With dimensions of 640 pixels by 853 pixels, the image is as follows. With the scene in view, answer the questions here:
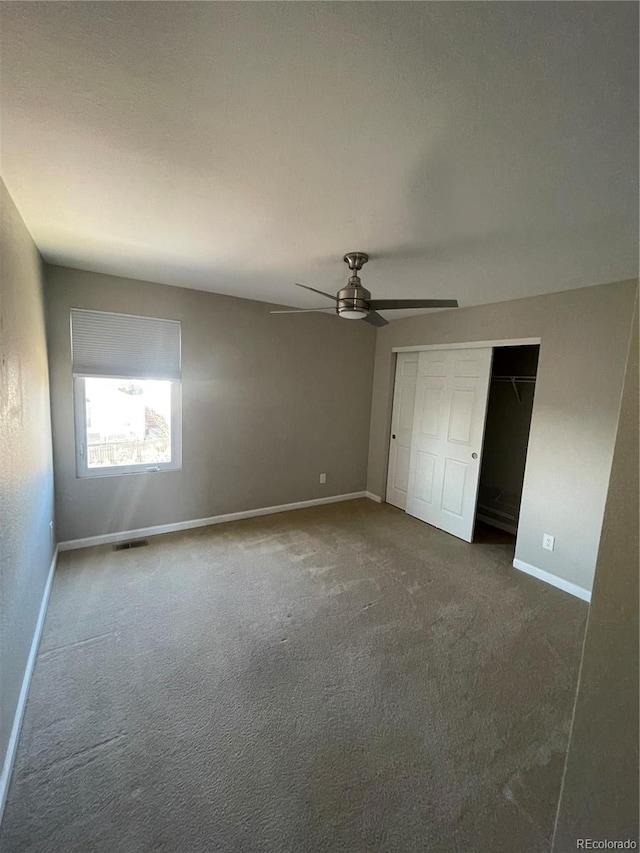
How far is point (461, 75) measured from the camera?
99 centimetres

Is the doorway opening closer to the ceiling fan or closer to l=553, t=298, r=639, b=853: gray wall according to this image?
the ceiling fan

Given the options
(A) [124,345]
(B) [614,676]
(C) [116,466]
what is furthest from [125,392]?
(B) [614,676]

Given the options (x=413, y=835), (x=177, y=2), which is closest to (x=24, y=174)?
(x=177, y=2)

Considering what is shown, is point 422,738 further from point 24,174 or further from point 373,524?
point 24,174

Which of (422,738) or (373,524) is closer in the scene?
(422,738)

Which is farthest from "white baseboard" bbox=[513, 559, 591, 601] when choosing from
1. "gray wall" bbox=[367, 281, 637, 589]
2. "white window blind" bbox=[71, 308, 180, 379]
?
"white window blind" bbox=[71, 308, 180, 379]

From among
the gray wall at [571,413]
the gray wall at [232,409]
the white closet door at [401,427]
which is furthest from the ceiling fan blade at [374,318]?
the white closet door at [401,427]

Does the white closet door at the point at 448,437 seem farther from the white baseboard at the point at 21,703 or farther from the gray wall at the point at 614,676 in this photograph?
the white baseboard at the point at 21,703

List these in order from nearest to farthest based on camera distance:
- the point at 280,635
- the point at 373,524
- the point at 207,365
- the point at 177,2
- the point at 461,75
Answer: the point at 177,2 → the point at 461,75 → the point at 280,635 → the point at 207,365 → the point at 373,524

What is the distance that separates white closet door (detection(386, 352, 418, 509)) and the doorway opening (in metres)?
0.88

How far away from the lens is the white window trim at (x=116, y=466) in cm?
313

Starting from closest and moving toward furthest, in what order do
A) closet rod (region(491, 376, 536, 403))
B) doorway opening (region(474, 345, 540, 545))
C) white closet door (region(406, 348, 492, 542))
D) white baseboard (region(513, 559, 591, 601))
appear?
white baseboard (region(513, 559, 591, 601)), white closet door (region(406, 348, 492, 542)), closet rod (region(491, 376, 536, 403)), doorway opening (region(474, 345, 540, 545))

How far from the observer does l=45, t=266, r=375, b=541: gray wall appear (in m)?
3.10

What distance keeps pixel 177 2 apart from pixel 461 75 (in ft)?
2.46
